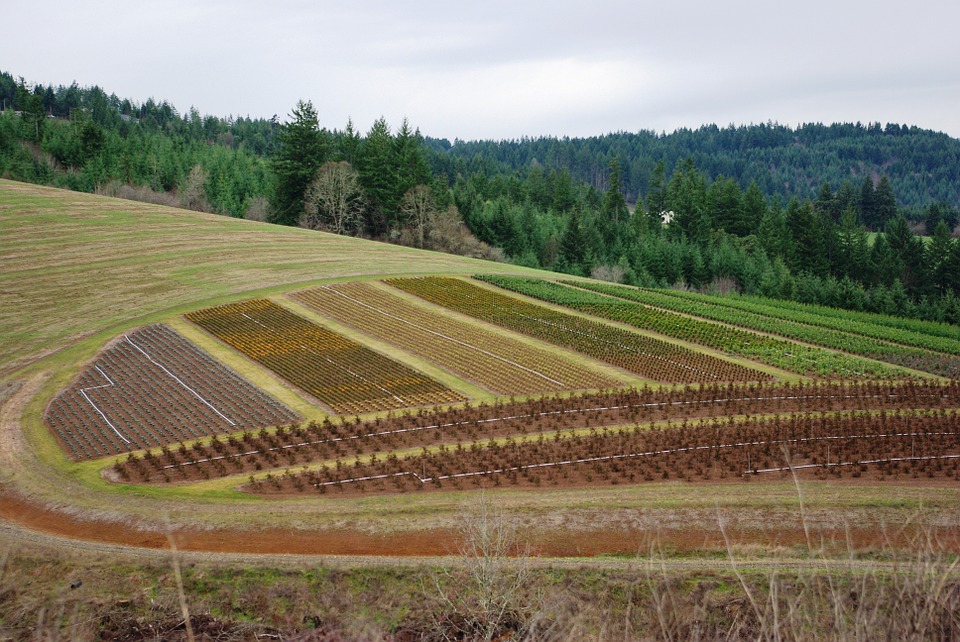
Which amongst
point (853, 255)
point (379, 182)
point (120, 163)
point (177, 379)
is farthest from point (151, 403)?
point (853, 255)

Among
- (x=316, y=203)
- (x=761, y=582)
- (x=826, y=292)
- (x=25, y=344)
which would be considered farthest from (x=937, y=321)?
(x=25, y=344)

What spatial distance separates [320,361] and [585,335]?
1655 centimetres

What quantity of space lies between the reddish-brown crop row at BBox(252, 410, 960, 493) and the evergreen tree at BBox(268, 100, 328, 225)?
214 feet

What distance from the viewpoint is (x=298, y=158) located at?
8969 cm

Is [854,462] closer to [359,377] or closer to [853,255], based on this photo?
[359,377]

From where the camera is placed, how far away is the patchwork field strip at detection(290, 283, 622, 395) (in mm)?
39375

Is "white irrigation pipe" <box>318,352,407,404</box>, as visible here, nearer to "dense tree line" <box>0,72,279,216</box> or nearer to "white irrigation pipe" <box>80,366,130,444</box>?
"white irrigation pipe" <box>80,366,130,444</box>

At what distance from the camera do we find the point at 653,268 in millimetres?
92250

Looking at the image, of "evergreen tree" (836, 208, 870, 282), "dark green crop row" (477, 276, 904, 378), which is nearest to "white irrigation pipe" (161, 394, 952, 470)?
"dark green crop row" (477, 276, 904, 378)

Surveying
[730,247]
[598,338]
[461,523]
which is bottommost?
[461,523]

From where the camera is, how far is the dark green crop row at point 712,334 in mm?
43250

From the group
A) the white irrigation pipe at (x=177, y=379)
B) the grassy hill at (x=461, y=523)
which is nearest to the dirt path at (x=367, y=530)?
the grassy hill at (x=461, y=523)

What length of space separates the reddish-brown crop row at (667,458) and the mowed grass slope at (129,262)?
2334cm

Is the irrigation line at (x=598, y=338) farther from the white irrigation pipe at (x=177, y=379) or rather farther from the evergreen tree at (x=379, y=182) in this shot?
the evergreen tree at (x=379, y=182)
